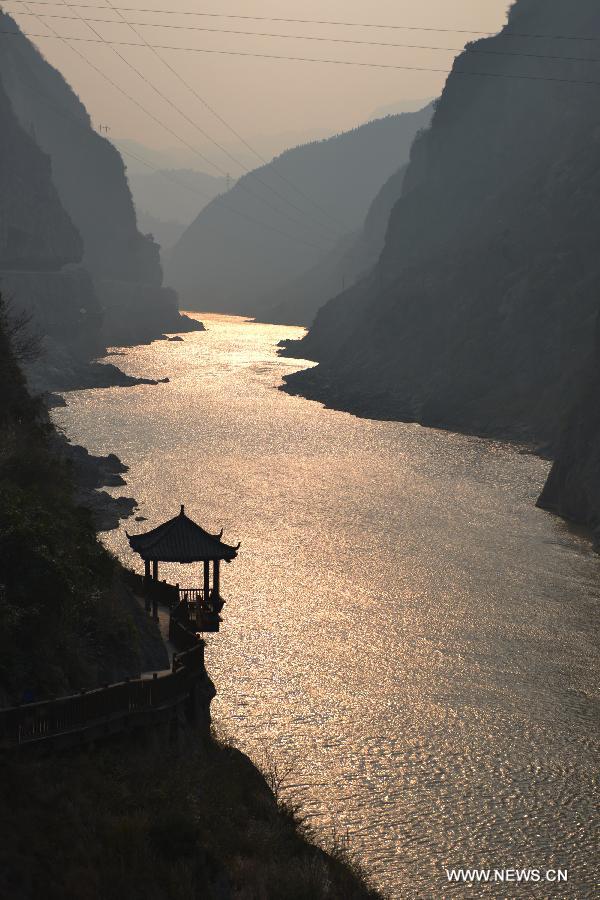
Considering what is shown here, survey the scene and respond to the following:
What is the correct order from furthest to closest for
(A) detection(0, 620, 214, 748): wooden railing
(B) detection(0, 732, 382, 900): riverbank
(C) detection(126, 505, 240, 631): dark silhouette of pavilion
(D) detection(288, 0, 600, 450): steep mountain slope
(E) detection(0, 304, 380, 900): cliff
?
(D) detection(288, 0, 600, 450): steep mountain slope → (C) detection(126, 505, 240, 631): dark silhouette of pavilion → (A) detection(0, 620, 214, 748): wooden railing → (E) detection(0, 304, 380, 900): cliff → (B) detection(0, 732, 382, 900): riverbank

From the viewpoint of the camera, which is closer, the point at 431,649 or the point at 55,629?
the point at 55,629

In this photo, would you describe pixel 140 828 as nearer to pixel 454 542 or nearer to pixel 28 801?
pixel 28 801

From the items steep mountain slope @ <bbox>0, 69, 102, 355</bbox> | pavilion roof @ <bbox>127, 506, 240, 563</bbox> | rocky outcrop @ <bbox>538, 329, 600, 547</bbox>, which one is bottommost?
rocky outcrop @ <bbox>538, 329, 600, 547</bbox>

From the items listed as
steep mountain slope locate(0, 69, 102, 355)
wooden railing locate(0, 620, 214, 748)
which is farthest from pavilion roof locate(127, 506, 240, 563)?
steep mountain slope locate(0, 69, 102, 355)

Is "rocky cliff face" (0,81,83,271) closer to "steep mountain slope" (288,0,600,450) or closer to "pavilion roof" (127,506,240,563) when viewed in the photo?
"steep mountain slope" (288,0,600,450)

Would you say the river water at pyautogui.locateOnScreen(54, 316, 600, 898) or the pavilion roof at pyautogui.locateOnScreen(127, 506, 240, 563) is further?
the pavilion roof at pyautogui.locateOnScreen(127, 506, 240, 563)

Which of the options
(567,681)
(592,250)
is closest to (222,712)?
(567,681)

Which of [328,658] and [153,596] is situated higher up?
[153,596]
